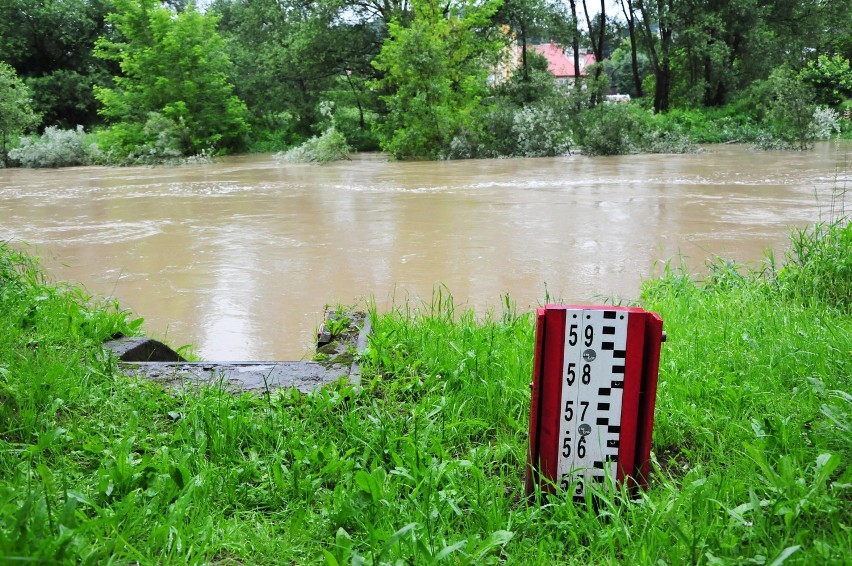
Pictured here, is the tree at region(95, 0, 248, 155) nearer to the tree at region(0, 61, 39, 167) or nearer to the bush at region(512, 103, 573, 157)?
the tree at region(0, 61, 39, 167)

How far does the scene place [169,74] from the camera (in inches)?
910

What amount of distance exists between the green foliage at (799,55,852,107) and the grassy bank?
1022 inches

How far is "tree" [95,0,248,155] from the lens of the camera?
22.6 metres

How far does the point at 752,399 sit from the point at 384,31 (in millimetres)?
27227

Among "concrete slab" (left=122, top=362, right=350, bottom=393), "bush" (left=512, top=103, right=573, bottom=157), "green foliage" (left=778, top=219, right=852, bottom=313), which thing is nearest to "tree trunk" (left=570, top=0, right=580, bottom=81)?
"bush" (left=512, top=103, right=573, bottom=157)

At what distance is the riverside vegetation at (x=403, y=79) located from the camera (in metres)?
20.2

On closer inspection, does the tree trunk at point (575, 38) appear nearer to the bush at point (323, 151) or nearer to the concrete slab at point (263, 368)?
the bush at point (323, 151)

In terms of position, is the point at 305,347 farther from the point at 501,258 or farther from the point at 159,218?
the point at 159,218

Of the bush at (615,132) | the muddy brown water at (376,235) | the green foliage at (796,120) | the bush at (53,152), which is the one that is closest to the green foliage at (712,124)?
the green foliage at (796,120)

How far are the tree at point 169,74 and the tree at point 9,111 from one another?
238cm

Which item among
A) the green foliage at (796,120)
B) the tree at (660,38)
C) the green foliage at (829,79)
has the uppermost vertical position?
the tree at (660,38)

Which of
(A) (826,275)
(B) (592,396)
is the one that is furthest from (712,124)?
(B) (592,396)

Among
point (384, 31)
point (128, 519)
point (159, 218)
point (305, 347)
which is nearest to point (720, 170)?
point (159, 218)

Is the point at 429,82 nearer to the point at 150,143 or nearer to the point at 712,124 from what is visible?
the point at 150,143
